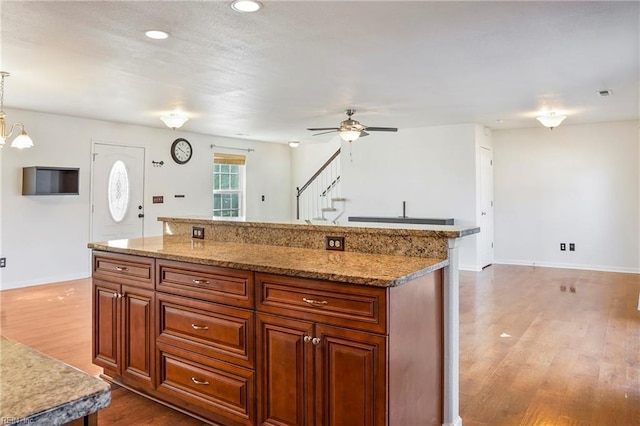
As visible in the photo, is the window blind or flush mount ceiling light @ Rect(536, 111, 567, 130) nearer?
flush mount ceiling light @ Rect(536, 111, 567, 130)

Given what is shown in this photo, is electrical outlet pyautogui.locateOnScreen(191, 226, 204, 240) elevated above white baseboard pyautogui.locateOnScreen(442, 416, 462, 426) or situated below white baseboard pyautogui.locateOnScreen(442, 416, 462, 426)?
above

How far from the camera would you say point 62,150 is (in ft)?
21.0

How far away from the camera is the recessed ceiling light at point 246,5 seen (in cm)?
260

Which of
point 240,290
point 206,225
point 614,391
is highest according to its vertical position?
point 206,225

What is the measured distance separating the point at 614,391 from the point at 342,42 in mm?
2923

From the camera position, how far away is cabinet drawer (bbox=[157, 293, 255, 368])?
7.12 feet

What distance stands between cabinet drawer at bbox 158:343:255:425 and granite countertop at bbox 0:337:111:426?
54.5 inches

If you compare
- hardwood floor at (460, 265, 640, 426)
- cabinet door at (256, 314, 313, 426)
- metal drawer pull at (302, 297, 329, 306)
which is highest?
metal drawer pull at (302, 297, 329, 306)

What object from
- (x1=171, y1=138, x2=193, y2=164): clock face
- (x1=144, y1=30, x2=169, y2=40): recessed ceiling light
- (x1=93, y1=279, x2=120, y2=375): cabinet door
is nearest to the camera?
(x1=93, y1=279, x2=120, y2=375): cabinet door

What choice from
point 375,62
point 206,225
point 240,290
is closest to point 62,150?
point 206,225

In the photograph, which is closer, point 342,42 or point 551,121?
point 342,42

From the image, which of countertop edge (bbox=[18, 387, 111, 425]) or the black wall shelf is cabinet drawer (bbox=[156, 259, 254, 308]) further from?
the black wall shelf

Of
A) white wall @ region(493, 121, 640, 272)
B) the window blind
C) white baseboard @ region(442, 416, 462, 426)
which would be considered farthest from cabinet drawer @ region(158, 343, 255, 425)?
white wall @ region(493, 121, 640, 272)

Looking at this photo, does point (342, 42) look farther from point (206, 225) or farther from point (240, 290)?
point (240, 290)
